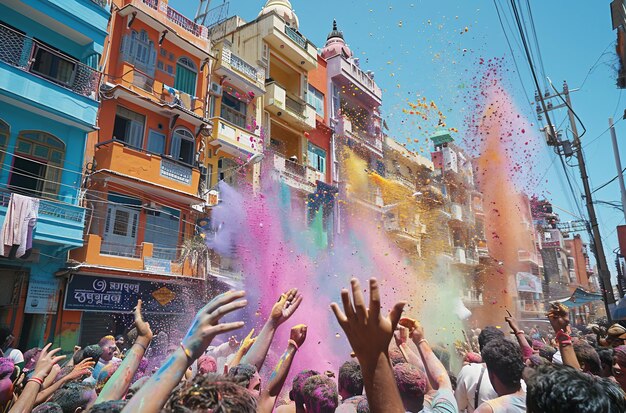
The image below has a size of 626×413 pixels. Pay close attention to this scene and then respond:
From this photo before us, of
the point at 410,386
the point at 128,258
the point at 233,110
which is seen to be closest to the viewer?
the point at 410,386

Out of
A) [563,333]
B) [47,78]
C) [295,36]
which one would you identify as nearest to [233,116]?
[295,36]

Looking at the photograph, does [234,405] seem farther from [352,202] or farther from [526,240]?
[526,240]

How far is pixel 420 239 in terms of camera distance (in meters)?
32.2

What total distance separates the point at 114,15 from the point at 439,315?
22.6 meters

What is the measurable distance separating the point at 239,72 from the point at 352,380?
763 inches

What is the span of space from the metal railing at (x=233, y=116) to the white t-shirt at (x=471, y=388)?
1788 cm

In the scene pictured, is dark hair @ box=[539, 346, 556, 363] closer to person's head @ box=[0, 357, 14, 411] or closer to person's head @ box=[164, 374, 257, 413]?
person's head @ box=[164, 374, 257, 413]

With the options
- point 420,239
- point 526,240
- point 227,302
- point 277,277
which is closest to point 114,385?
point 227,302

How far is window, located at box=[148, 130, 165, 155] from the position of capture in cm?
1743

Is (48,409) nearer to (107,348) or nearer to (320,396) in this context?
(320,396)

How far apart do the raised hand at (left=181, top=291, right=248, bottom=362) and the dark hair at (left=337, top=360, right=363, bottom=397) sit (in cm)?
202

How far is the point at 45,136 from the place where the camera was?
14250 mm

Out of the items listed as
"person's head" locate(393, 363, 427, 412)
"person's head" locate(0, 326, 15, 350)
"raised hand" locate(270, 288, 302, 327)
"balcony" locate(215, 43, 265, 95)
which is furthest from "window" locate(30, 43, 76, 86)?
"person's head" locate(393, 363, 427, 412)

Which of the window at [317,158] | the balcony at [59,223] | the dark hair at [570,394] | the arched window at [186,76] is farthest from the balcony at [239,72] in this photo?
the dark hair at [570,394]
